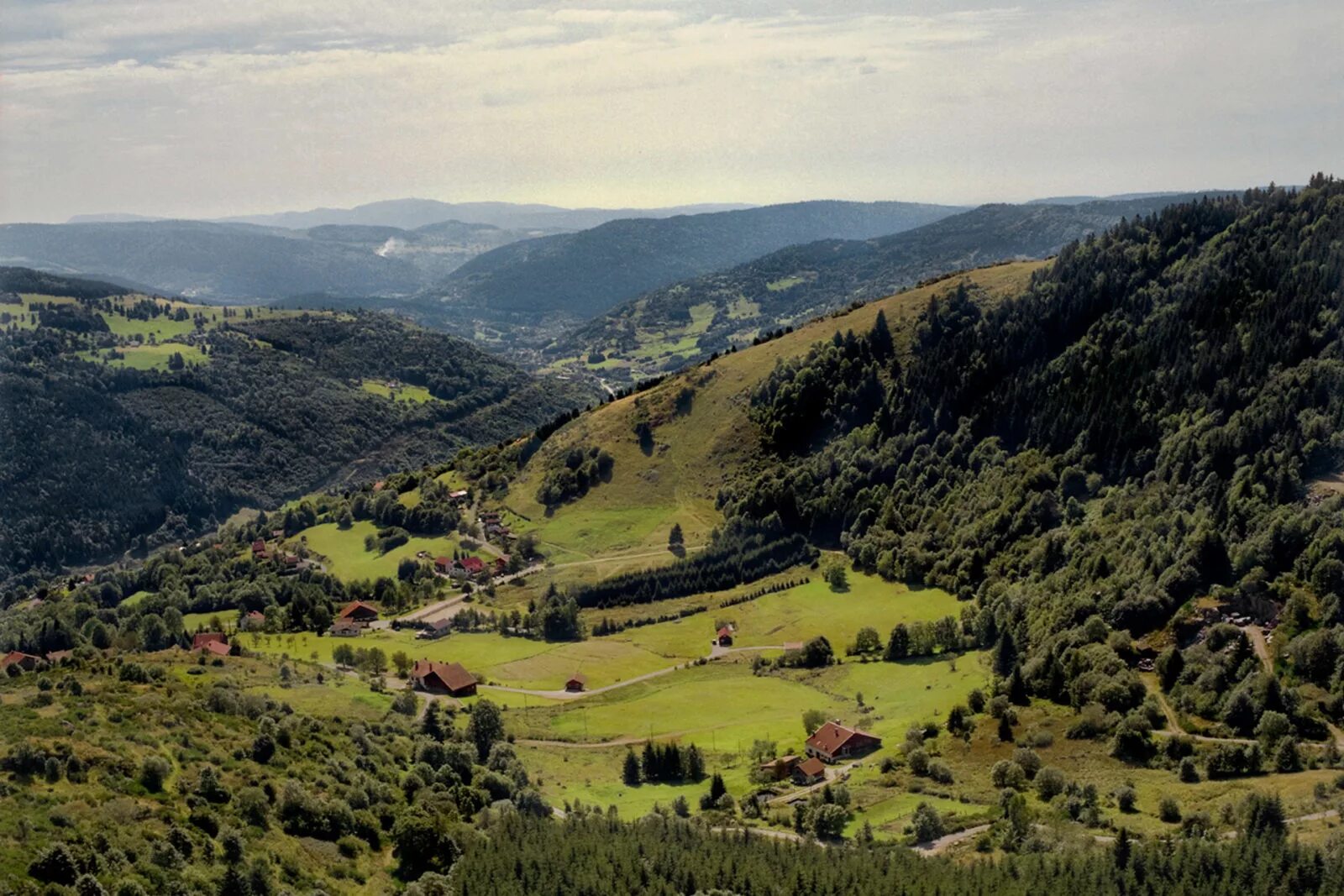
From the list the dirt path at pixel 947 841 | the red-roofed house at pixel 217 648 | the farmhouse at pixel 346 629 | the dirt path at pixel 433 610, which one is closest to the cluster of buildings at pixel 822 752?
the dirt path at pixel 947 841

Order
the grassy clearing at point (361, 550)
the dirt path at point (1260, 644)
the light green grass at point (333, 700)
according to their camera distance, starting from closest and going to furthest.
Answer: the dirt path at point (1260, 644) → the light green grass at point (333, 700) → the grassy clearing at point (361, 550)

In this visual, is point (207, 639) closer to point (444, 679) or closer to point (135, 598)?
point (444, 679)

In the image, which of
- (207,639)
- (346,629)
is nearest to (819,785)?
(346,629)

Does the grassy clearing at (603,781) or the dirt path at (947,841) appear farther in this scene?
the grassy clearing at (603,781)

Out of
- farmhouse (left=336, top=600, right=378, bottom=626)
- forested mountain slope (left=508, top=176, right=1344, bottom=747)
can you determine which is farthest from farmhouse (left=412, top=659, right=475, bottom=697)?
forested mountain slope (left=508, top=176, right=1344, bottom=747)

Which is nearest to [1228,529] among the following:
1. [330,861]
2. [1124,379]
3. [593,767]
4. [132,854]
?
[1124,379]

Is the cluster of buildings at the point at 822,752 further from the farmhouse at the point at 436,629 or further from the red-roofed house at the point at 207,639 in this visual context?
the red-roofed house at the point at 207,639

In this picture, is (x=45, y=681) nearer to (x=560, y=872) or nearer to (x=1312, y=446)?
(x=560, y=872)

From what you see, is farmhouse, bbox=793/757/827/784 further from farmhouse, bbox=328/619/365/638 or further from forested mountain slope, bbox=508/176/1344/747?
farmhouse, bbox=328/619/365/638
